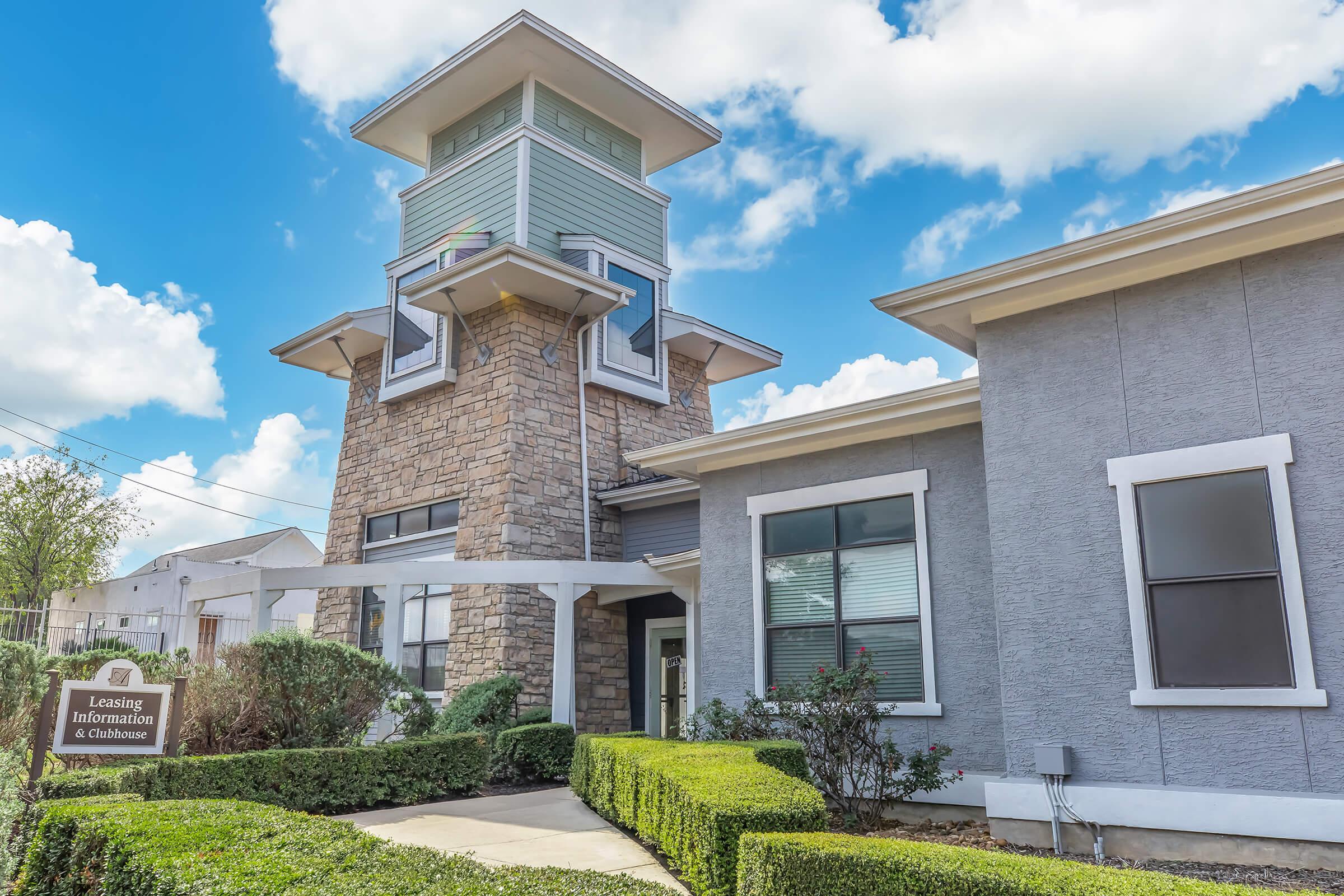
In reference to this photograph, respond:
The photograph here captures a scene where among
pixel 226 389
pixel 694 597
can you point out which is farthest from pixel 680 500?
pixel 226 389

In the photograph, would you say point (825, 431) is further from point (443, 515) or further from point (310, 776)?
point (443, 515)

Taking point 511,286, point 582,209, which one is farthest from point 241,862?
point 582,209

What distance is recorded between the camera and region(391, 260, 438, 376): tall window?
47.7 feet

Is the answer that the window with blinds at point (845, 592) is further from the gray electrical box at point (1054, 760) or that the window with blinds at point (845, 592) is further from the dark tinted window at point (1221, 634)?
the dark tinted window at point (1221, 634)

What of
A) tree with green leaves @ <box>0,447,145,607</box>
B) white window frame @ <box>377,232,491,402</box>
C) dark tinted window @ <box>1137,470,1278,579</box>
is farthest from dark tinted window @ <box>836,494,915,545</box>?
tree with green leaves @ <box>0,447,145,607</box>

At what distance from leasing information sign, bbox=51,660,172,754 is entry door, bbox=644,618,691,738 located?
22.3 feet

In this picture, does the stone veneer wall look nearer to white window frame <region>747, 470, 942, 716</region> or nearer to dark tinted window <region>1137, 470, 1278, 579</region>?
white window frame <region>747, 470, 942, 716</region>

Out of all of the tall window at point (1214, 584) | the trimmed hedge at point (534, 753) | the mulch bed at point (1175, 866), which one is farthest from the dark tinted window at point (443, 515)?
the tall window at point (1214, 584)

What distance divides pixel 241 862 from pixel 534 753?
6.42 m

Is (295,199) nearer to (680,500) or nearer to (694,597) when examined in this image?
(680,500)

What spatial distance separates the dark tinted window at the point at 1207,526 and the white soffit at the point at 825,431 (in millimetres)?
1942

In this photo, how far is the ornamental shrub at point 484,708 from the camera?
1109 cm

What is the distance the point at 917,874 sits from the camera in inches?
150

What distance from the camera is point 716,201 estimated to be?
1914cm
